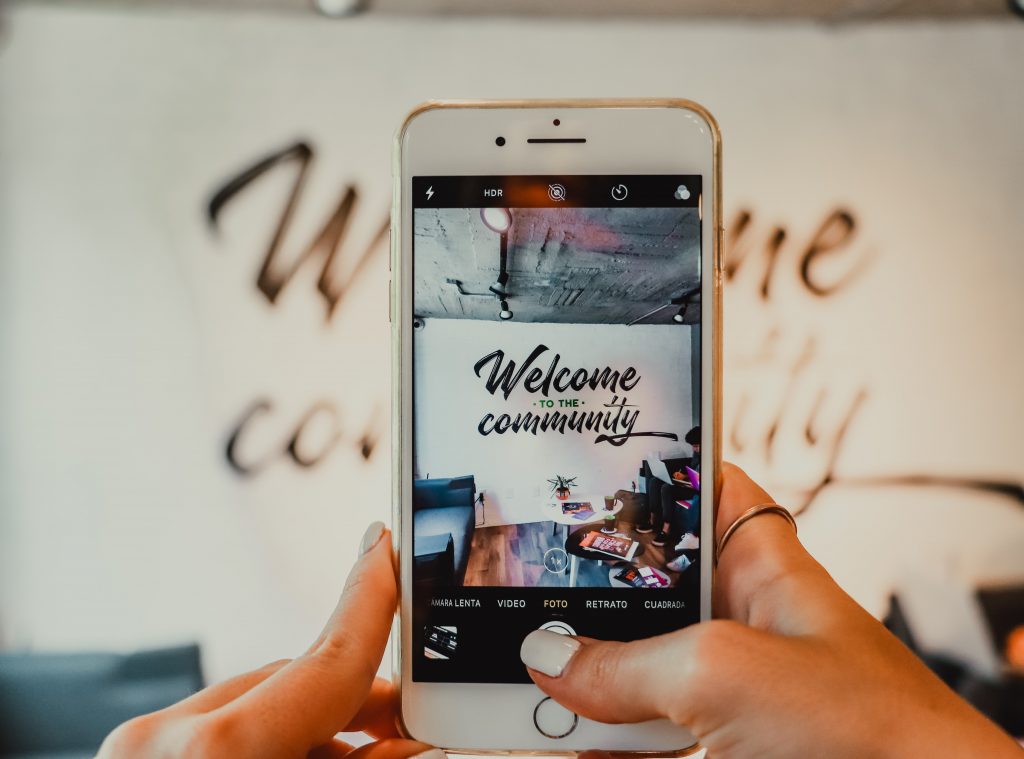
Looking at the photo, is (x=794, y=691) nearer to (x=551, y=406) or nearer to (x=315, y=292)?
(x=551, y=406)

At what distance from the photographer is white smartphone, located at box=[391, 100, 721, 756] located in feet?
1.51

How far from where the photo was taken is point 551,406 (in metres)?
0.48

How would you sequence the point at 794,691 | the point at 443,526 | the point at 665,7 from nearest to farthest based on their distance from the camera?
the point at 794,691
the point at 443,526
the point at 665,7

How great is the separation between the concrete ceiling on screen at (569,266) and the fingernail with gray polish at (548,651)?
23 cm

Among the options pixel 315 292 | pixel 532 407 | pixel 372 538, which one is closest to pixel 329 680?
pixel 372 538

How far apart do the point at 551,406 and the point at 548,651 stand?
178 mm

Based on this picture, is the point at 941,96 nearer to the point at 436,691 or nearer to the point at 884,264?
Answer: the point at 884,264

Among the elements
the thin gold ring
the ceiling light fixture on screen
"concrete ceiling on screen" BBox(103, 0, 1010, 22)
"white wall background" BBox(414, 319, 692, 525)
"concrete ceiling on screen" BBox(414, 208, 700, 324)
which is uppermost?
"concrete ceiling on screen" BBox(103, 0, 1010, 22)

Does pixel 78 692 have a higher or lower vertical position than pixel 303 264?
lower

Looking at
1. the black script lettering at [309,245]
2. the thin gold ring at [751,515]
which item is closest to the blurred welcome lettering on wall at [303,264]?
the black script lettering at [309,245]

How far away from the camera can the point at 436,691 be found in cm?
46

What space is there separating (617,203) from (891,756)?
15.8 inches

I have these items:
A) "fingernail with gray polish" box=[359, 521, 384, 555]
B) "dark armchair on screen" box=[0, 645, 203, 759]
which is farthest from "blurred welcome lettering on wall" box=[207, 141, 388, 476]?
"fingernail with gray polish" box=[359, 521, 384, 555]

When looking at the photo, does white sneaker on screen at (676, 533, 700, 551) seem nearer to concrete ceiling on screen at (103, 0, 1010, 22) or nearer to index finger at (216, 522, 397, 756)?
index finger at (216, 522, 397, 756)
